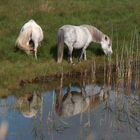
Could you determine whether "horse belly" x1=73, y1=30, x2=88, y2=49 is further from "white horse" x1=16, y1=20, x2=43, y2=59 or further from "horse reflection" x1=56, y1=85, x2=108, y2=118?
"horse reflection" x1=56, y1=85, x2=108, y2=118

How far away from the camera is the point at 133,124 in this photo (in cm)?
1509

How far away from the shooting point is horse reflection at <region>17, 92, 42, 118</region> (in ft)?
52.7

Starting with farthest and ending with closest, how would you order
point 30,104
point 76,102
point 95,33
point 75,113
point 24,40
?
point 95,33
point 24,40
point 76,102
point 30,104
point 75,113

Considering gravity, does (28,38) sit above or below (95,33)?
below

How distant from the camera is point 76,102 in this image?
57.6 feet

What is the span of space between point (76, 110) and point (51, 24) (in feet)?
32.8

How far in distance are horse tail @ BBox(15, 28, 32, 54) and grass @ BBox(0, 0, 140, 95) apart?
0.29 metres

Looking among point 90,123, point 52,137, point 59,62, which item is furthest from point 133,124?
point 59,62

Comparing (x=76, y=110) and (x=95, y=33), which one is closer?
(x=76, y=110)

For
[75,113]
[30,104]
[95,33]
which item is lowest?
[75,113]

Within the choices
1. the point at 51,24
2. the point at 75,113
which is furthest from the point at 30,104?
the point at 51,24

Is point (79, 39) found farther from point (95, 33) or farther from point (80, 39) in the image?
point (95, 33)

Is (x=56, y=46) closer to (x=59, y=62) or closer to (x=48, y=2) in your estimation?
(x=59, y=62)

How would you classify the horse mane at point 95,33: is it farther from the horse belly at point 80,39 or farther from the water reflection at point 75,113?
the water reflection at point 75,113
